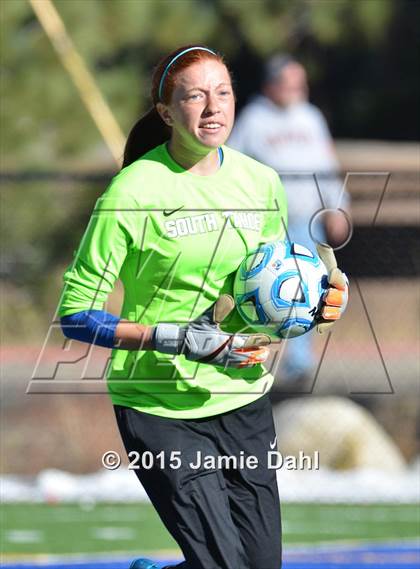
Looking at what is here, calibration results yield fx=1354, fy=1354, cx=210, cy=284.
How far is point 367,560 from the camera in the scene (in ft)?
21.7

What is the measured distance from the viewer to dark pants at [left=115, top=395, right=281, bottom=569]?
4016 mm

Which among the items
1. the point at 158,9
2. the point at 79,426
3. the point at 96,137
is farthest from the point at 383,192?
the point at 158,9

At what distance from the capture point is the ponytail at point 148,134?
438 centimetres

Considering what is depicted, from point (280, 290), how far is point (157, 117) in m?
0.73

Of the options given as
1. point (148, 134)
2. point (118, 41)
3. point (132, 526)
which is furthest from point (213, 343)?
point (118, 41)

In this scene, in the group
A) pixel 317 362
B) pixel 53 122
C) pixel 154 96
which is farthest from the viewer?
pixel 53 122

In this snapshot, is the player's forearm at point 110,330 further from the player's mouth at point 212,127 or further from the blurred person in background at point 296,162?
the blurred person in background at point 296,162

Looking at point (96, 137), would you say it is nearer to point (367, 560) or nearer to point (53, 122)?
point (53, 122)

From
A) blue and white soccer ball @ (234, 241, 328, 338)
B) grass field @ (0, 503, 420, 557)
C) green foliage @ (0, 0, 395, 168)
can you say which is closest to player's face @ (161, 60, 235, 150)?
blue and white soccer ball @ (234, 241, 328, 338)

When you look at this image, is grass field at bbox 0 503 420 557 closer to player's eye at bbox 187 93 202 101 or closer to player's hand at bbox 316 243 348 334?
player's hand at bbox 316 243 348 334

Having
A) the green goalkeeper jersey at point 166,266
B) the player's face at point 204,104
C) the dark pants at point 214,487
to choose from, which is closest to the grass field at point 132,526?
the dark pants at point 214,487

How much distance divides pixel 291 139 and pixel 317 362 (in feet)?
5.47

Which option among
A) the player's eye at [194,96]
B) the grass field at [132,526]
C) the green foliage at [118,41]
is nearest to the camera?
the player's eye at [194,96]

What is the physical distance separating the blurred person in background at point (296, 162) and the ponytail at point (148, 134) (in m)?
4.11
